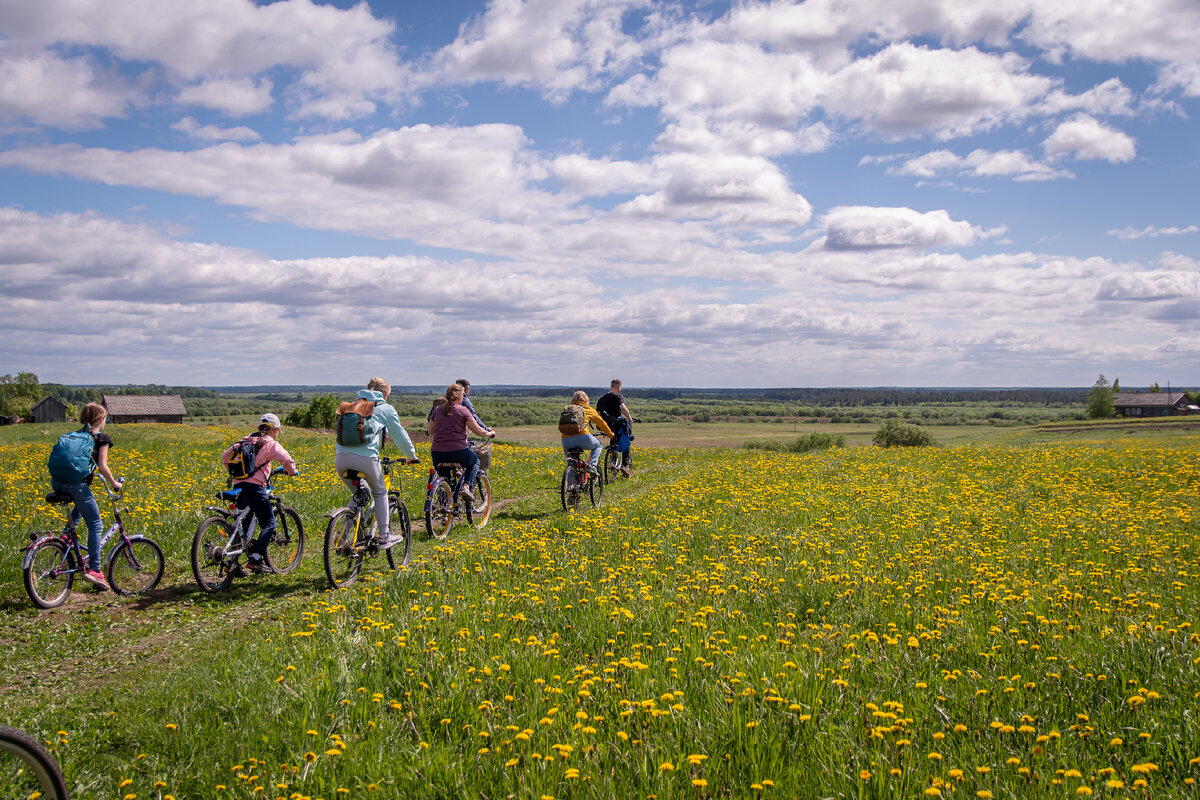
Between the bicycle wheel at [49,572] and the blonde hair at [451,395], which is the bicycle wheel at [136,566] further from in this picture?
the blonde hair at [451,395]

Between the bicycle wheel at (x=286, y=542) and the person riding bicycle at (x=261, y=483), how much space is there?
7.6 inches

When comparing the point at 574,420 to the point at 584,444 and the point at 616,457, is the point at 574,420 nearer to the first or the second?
the point at 584,444

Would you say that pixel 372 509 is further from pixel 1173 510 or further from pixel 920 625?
pixel 1173 510

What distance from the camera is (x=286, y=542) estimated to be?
9.98 m

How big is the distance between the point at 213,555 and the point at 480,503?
16.6 feet

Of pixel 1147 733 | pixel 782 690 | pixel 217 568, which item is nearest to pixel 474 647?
pixel 782 690

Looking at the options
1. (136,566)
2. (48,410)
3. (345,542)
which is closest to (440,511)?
(345,542)

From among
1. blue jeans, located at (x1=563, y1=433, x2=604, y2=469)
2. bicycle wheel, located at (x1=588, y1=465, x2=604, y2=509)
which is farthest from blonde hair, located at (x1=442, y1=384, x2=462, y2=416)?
bicycle wheel, located at (x1=588, y1=465, x2=604, y2=509)

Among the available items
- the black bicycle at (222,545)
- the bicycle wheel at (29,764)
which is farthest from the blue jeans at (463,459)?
the bicycle wheel at (29,764)

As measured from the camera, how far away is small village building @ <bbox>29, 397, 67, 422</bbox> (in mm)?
96375

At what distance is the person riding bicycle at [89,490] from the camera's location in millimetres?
8469

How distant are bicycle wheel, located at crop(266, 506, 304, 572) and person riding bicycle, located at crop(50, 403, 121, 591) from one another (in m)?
1.98

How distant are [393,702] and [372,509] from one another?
549 cm

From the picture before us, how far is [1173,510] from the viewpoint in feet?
37.3
